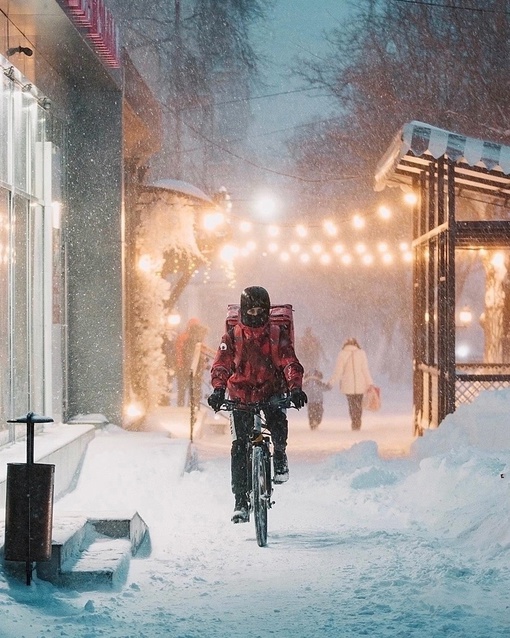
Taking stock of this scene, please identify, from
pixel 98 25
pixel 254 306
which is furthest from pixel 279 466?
pixel 98 25

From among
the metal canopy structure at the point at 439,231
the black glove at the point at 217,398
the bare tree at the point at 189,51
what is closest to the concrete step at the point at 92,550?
the black glove at the point at 217,398

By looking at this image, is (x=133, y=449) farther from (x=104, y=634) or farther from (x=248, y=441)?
(x=104, y=634)

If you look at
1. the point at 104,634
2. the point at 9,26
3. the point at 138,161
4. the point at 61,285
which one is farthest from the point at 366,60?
the point at 104,634

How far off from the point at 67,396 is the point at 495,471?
6.75 m

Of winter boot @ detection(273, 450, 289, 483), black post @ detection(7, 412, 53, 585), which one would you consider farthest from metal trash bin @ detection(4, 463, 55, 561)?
winter boot @ detection(273, 450, 289, 483)

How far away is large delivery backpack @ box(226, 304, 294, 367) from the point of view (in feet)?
25.3

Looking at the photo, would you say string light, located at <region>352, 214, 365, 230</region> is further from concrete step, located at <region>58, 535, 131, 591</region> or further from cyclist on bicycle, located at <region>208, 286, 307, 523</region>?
concrete step, located at <region>58, 535, 131, 591</region>

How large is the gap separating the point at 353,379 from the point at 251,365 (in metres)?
12.5

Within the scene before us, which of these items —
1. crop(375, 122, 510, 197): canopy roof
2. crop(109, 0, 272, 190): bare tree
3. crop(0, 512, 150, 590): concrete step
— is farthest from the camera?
crop(109, 0, 272, 190): bare tree

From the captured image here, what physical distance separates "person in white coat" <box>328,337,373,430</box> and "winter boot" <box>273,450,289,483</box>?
39.4 feet

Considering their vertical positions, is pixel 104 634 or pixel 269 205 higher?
pixel 269 205

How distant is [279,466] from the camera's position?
7805 millimetres

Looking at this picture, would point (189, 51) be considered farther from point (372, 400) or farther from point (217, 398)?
point (217, 398)

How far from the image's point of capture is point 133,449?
11578 mm
